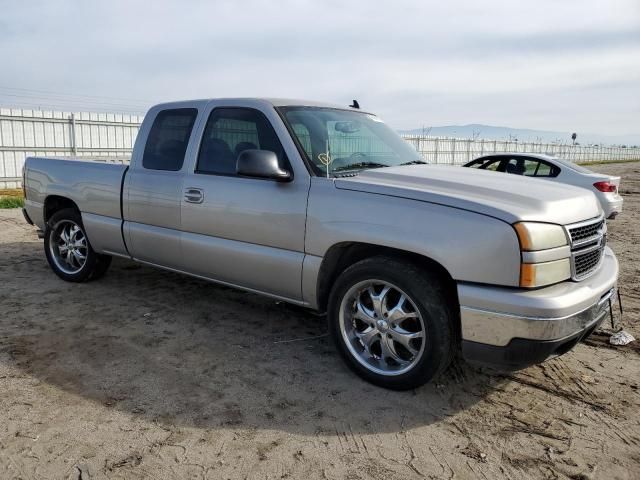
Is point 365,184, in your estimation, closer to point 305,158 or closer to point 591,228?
point 305,158

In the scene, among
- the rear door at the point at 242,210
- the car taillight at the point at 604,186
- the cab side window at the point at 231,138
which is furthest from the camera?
the car taillight at the point at 604,186

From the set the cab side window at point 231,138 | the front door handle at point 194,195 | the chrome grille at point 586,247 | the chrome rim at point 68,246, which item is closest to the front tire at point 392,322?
the chrome grille at point 586,247

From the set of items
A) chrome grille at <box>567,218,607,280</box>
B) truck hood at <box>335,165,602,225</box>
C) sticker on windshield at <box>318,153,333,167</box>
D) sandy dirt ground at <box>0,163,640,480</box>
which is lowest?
sandy dirt ground at <box>0,163,640,480</box>

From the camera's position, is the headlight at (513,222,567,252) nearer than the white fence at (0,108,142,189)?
Yes

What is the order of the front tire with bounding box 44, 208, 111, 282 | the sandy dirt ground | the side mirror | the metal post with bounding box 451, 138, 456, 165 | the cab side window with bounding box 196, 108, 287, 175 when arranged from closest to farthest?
the sandy dirt ground → the side mirror → the cab side window with bounding box 196, 108, 287, 175 → the front tire with bounding box 44, 208, 111, 282 → the metal post with bounding box 451, 138, 456, 165

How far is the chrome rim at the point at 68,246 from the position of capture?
5.65m

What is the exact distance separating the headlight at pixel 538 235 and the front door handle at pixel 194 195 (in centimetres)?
248

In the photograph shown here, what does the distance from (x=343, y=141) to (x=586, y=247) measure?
191 centimetres

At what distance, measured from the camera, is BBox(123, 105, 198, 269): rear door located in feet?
14.7

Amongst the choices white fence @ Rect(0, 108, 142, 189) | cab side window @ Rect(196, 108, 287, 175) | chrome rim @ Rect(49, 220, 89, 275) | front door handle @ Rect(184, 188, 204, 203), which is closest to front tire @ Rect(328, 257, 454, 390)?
cab side window @ Rect(196, 108, 287, 175)

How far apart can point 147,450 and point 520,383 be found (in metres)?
2.40

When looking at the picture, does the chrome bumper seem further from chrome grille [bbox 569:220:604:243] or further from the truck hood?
the truck hood

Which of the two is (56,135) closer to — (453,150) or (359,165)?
(359,165)

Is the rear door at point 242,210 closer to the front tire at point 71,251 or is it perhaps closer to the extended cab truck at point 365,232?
the extended cab truck at point 365,232
